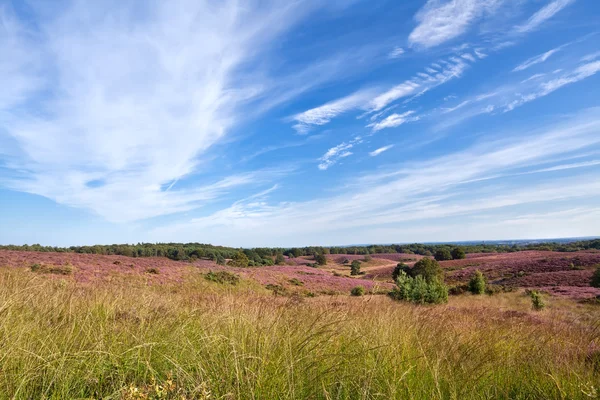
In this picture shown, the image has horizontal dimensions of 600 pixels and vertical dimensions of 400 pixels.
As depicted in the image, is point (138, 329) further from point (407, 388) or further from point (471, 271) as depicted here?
point (471, 271)

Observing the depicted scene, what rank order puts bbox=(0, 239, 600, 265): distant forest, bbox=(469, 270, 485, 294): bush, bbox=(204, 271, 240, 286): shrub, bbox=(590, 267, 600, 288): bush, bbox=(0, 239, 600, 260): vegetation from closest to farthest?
bbox=(204, 271, 240, 286): shrub
bbox=(590, 267, 600, 288): bush
bbox=(469, 270, 485, 294): bush
bbox=(0, 239, 600, 265): distant forest
bbox=(0, 239, 600, 260): vegetation

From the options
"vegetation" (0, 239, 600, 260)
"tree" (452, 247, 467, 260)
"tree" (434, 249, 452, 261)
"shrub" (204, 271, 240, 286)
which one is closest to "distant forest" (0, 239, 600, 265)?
"vegetation" (0, 239, 600, 260)

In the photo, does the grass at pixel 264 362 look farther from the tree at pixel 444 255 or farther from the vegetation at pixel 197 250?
the tree at pixel 444 255

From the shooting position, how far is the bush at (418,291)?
16.4m

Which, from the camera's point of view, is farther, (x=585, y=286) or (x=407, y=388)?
(x=585, y=286)

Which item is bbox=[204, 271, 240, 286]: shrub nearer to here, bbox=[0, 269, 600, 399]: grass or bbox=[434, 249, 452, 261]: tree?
bbox=[0, 269, 600, 399]: grass

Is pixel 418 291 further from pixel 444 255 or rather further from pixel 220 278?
pixel 444 255

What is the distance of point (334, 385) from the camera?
8.80ft

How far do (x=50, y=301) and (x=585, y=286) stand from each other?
36.0 metres

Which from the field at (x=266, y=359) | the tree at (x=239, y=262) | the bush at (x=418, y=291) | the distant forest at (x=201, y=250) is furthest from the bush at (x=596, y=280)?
the distant forest at (x=201, y=250)

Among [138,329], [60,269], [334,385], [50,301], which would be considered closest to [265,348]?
[334,385]

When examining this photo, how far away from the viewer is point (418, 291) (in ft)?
56.3

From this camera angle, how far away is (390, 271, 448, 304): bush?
16.4 metres

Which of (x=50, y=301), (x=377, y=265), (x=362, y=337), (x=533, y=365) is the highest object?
(x=50, y=301)
